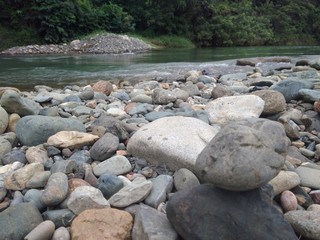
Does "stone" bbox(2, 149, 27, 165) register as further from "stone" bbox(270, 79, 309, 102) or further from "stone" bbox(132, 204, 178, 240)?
Result: "stone" bbox(270, 79, 309, 102)

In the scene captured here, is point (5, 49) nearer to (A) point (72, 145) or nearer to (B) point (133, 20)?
(B) point (133, 20)

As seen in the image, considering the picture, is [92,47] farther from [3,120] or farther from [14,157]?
[14,157]

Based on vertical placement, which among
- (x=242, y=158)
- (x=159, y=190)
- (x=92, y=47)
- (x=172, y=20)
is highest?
(x=242, y=158)

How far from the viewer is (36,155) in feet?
9.23

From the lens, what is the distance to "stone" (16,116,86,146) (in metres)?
3.07

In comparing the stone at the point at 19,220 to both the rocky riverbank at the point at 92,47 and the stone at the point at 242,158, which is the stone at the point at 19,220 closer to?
the stone at the point at 242,158

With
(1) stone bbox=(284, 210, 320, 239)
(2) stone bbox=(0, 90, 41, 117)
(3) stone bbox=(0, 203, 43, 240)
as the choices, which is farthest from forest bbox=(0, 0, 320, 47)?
(1) stone bbox=(284, 210, 320, 239)

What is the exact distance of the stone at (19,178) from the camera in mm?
2459

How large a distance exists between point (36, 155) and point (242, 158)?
5.41 feet

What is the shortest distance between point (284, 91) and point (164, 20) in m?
22.1

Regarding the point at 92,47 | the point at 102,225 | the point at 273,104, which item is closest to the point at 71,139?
the point at 102,225

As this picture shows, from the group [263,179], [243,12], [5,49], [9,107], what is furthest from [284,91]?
[243,12]

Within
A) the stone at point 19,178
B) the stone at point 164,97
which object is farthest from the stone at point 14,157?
the stone at point 164,97

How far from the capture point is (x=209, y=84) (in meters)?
6.26
